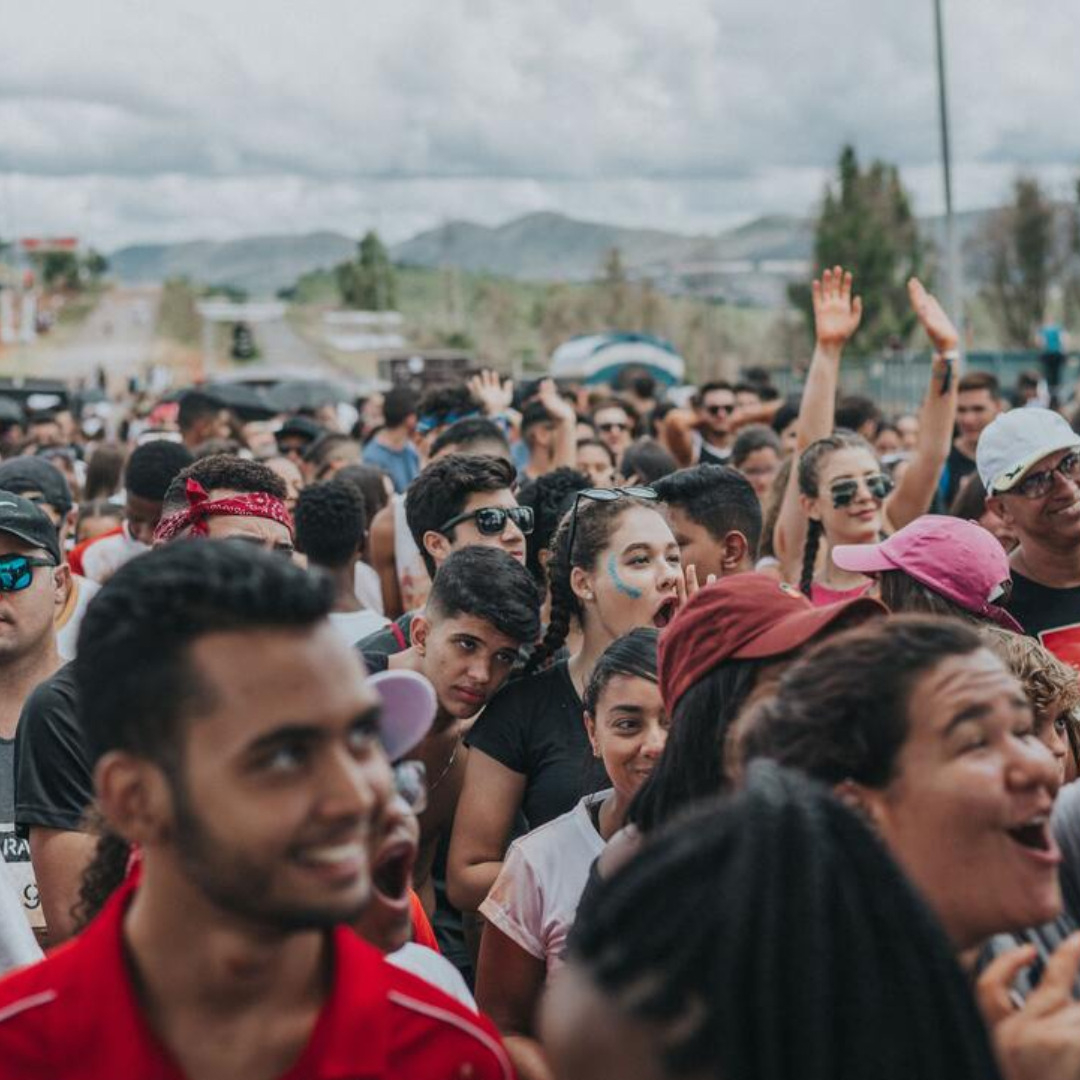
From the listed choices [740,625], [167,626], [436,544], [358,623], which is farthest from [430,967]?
[436,544]

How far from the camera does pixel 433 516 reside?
20.6 ft

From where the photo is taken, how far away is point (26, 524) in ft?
15.6

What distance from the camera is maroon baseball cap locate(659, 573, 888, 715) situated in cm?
301

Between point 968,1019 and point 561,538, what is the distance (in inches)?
138

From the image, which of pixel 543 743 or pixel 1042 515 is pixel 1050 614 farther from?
pixel 543 743

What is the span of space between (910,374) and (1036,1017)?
28.5 m

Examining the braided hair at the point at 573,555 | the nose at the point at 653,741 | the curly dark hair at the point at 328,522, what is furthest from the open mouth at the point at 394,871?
the curly dark hair at the point at 328,522

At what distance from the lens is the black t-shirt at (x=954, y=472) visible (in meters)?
9.99

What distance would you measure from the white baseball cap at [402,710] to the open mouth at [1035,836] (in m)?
0.89

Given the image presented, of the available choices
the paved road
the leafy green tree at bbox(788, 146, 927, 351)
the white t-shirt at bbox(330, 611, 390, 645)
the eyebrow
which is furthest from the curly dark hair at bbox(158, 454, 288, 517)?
the paved road

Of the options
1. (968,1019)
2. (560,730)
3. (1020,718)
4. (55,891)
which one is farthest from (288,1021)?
(560,730)

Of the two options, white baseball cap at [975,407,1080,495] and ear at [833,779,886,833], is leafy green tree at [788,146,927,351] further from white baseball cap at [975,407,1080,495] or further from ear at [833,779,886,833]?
ear at [833,779,886,833]

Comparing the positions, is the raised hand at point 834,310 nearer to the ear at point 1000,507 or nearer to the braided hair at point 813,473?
the braided hair at point 813,473

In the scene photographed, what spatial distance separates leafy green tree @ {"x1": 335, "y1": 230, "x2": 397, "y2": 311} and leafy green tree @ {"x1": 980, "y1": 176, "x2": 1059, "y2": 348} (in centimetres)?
7247
